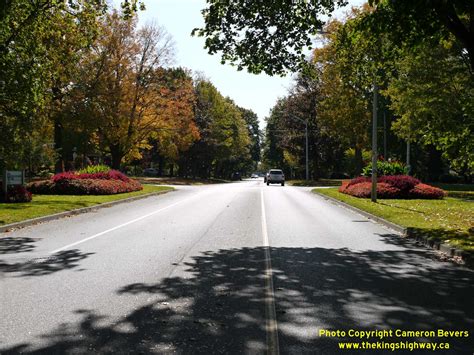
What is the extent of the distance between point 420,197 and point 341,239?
16049 millimetres

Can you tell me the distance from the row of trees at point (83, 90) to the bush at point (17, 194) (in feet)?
6.83

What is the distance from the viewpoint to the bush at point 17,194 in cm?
2114

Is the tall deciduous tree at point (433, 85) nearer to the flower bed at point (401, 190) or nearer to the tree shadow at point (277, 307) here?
the flower bed at point (401, 190)

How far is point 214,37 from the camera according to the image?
→ 523 inches

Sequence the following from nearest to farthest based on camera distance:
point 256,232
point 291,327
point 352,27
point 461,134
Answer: point 291,327
point 256,232
point 352,27
point 461,134

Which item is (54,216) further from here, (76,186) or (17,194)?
(76,186)

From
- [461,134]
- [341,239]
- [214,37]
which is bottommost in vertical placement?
[341,239]

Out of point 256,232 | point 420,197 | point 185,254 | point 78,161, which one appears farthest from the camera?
point 78,161

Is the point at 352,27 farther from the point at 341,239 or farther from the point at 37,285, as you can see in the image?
the point at 37,285

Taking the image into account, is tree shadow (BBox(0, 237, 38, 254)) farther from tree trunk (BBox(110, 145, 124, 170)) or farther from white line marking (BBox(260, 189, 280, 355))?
tree trunk (BBox(110, 145, 124, 170))

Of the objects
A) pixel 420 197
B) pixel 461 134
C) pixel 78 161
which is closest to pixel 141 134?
pixel 78 161

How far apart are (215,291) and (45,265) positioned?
3520mm

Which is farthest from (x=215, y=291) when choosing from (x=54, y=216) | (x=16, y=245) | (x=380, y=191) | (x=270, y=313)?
(x=380, y=191)

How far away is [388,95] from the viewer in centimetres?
4459
